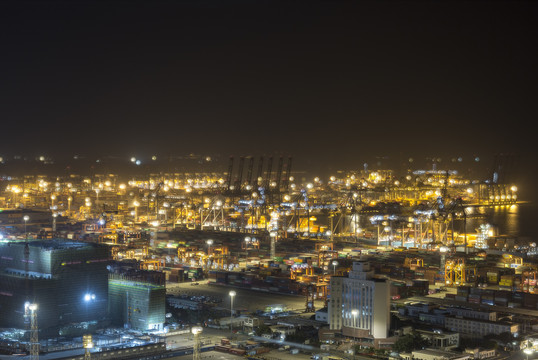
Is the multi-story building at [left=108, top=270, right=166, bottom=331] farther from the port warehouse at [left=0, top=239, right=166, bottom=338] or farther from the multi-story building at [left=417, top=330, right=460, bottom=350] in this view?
the multi-story building at [left=417, top=330, right=460, bottom=350]

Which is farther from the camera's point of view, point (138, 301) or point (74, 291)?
point (74, 291)

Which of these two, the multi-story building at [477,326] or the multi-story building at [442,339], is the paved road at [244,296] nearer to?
the multi-story building at [477,326]

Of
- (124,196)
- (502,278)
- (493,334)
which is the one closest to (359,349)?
(493,334)

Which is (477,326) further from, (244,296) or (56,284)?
(56,284)

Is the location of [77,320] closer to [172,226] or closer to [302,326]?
[302,326]

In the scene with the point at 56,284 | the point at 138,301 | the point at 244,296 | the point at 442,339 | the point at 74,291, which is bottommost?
the point at 442,339

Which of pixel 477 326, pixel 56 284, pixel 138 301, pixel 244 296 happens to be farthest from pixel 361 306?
pixel 56 284
